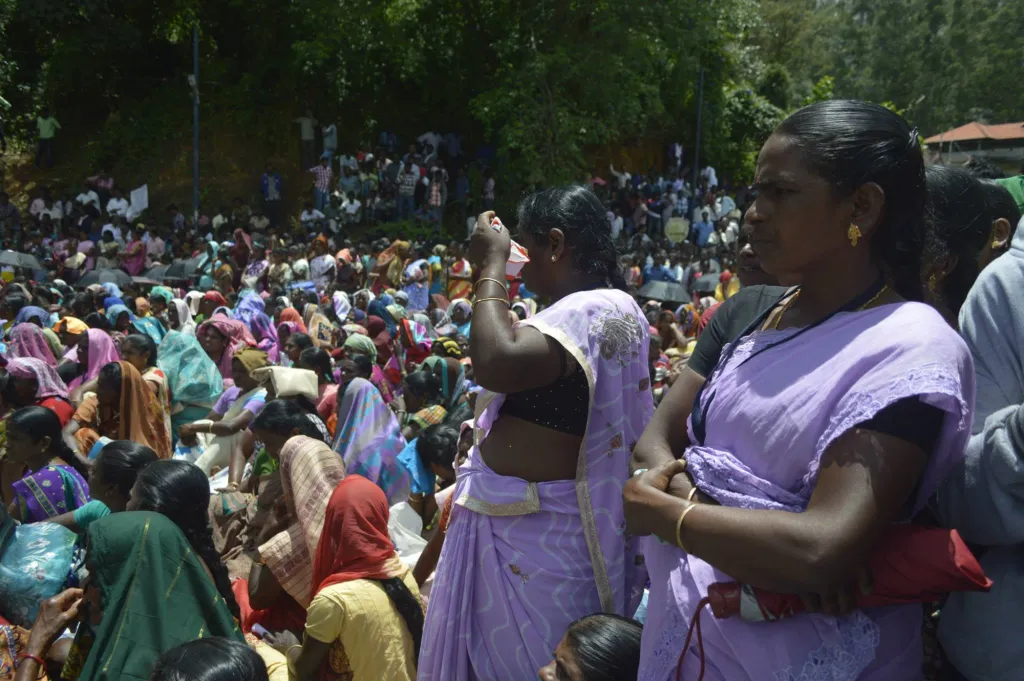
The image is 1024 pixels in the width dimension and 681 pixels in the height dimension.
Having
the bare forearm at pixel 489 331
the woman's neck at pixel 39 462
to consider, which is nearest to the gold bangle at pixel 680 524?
the bare forearm at pixel 489 331

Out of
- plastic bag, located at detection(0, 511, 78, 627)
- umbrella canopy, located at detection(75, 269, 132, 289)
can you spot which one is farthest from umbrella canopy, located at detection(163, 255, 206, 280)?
plastic bag, located at detection(0, 511, 78, 627)

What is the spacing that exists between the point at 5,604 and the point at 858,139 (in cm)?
355

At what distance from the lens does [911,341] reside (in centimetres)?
140

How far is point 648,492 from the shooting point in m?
1.57

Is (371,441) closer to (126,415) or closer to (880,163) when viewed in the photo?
(126,415)

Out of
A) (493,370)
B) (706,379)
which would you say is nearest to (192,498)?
(493,370)

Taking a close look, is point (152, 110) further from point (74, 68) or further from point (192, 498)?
point (192, 498)

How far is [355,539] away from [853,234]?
2.23 metres

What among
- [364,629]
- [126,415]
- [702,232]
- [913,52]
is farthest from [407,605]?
[913,52]

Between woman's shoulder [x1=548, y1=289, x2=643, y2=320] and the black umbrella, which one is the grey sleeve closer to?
woman's shoulder [x1=548, y1=289, x2=643, y2=320]

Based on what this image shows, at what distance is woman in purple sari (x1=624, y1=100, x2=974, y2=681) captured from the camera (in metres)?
1.37

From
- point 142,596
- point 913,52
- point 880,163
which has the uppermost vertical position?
point 913,52

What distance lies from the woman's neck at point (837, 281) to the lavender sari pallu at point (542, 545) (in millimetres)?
895

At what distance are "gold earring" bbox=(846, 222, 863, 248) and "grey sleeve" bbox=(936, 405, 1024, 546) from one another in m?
0.35
